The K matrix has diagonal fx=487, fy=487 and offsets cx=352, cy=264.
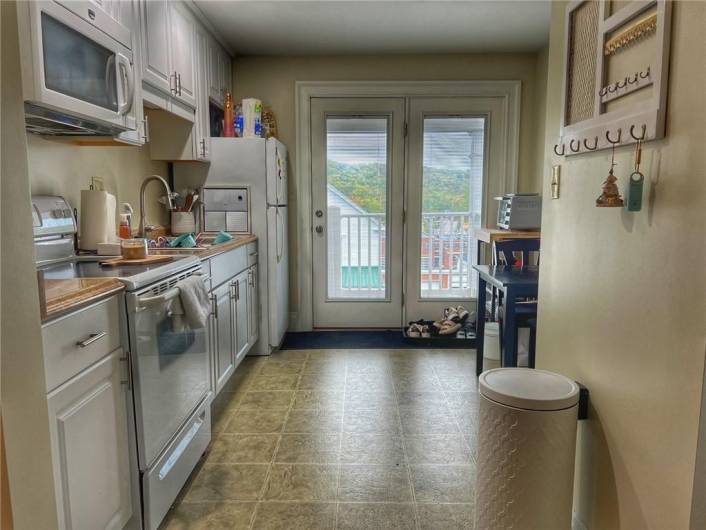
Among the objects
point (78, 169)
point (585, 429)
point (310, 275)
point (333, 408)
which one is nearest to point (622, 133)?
point (585, 429)

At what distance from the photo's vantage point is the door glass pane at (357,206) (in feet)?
13.5

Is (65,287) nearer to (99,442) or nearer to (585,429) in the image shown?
(99,442)

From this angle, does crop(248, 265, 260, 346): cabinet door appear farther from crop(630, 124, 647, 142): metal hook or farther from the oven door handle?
crop(630, 124, 647, 142): metal hook

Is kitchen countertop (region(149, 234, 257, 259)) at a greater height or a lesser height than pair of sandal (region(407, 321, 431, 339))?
greater

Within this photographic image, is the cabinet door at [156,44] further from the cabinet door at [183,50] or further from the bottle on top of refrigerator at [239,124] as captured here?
the bottle on top of refrigerator at [239,124]

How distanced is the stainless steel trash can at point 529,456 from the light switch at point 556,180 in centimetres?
65

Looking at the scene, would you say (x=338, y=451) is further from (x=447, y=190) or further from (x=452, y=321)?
(x=447, y=190)

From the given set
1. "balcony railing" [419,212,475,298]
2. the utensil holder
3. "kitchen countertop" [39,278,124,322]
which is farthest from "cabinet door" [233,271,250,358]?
"balcony railing" [419,212,475,298]

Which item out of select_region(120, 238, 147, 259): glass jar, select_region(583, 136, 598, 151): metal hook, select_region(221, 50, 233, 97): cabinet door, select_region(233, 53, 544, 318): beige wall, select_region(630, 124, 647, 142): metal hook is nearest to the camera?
select_region(630, 124, 647, 142): metal hook

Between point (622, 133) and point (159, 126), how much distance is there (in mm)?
2730

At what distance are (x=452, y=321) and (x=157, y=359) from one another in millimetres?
2808

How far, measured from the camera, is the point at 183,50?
2.87 m

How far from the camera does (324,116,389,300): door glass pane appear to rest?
13.5ft

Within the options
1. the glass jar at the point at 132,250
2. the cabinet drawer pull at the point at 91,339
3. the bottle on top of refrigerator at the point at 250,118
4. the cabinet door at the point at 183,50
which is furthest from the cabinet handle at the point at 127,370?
the bottle on top of refrigerator at the point at 250,118
